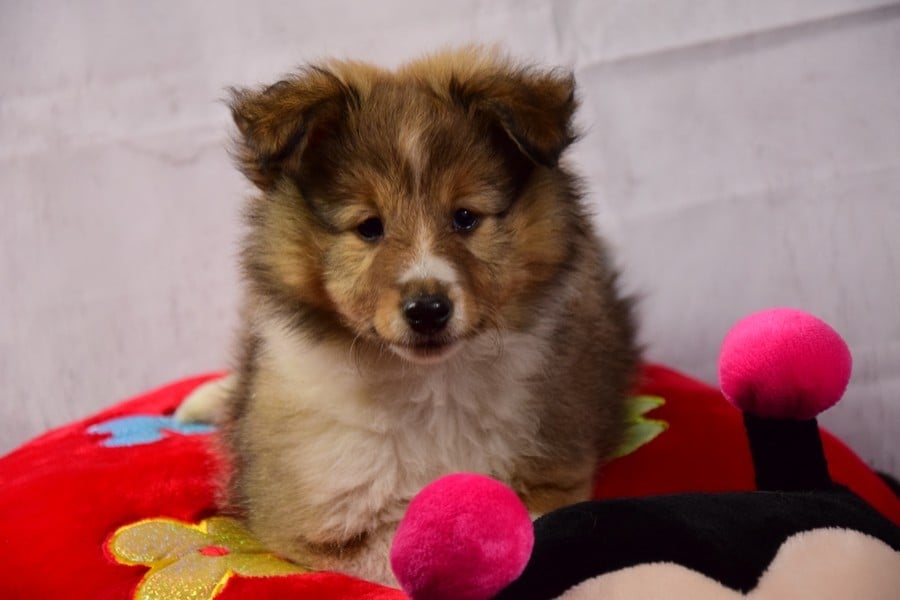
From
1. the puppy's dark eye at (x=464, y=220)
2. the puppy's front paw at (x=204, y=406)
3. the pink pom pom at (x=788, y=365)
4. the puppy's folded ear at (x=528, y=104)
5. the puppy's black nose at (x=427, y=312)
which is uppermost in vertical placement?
the puppy's folded ear at (x=528, y=104)

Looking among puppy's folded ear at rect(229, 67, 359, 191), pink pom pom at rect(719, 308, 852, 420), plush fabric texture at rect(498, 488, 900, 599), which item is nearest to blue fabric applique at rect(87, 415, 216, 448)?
puppy's folded ear at rect(229, 67, 359, 191)

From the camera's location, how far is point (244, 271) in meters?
2.60

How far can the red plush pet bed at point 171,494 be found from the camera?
2182mm

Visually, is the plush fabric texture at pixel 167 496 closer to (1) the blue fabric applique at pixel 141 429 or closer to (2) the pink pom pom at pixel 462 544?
(1) the blue fabric applique at pixel 141 429

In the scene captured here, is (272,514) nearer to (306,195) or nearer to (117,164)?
(306,195)

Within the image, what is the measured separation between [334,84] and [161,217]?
218cm

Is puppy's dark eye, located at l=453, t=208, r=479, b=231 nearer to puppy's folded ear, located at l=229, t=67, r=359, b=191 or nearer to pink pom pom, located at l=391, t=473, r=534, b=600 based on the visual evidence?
puppy's folded ear, located at l=229, t=67, r=359, b=191

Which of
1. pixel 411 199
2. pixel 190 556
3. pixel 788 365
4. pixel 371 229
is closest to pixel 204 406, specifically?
pixel 190 556

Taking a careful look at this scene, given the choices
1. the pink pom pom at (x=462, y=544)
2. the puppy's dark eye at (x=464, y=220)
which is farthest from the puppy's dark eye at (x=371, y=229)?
the pink pom pom at (x=462, y=544)

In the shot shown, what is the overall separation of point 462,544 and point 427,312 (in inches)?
30.7

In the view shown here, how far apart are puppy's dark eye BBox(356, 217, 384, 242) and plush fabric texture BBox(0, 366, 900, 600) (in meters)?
0.82

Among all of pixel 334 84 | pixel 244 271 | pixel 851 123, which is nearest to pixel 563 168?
pixel 334 84

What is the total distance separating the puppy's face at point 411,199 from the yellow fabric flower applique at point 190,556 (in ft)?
2.05

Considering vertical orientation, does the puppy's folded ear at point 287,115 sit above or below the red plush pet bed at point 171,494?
above
